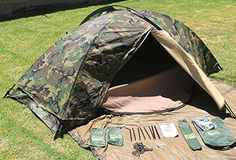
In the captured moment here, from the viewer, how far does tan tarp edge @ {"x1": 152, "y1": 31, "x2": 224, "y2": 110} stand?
538cm

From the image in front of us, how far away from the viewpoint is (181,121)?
209 inches

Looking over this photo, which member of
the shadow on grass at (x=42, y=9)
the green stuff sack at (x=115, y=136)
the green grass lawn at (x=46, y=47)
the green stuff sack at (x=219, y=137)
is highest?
the green stuff sack at (x=219, y=137)

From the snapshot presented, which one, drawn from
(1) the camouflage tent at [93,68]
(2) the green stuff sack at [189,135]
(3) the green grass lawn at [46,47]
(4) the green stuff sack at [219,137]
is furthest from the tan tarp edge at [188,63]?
(3) the green grass lawn at [46,47]

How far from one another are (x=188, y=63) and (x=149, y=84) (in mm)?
686

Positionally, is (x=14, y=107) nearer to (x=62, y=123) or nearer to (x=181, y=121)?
(x=62, y=123)

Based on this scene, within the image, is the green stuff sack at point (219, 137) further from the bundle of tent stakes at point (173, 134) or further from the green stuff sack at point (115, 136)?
the green stuff sack at point (115, 136)

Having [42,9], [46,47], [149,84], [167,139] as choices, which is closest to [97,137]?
[167,139]

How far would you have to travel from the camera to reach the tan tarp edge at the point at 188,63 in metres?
5.38

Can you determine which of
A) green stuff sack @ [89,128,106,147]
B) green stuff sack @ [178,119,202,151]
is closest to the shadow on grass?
green stuff sack @ [89,128,106,147]

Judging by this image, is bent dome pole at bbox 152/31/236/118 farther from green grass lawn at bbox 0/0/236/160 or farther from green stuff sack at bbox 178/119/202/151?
green grass lawn at bbox 0/0/236/160

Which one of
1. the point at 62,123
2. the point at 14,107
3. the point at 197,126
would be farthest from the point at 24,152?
the point at 197,126

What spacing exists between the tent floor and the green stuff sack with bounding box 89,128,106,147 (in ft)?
0.21

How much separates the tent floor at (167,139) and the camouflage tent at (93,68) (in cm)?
21

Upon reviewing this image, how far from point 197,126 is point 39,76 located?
7.71ft
